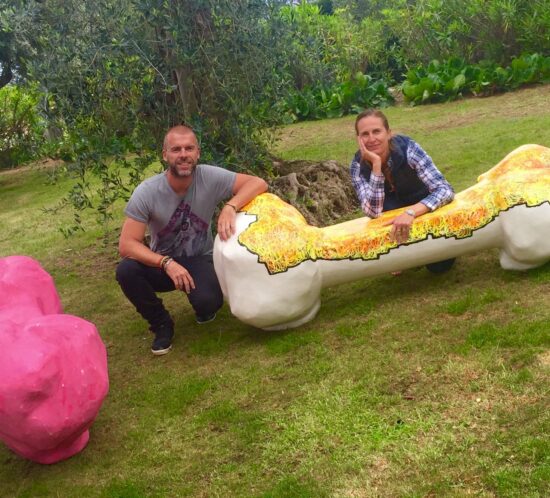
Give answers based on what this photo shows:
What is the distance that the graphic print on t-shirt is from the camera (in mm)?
3809

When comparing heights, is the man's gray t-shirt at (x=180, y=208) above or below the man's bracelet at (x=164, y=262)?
A: above

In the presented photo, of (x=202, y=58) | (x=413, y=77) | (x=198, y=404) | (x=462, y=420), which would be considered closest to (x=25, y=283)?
(x=198, y=404)

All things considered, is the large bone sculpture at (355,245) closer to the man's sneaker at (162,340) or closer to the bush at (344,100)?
the man's sneaker at (162,340)

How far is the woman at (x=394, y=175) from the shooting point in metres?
3.62

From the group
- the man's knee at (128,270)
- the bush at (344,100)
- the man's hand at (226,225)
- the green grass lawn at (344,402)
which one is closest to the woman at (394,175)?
the green grass lawn at (344,402)

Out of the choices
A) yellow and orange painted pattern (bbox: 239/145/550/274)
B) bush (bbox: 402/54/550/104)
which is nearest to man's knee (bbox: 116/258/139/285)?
yellow and orange painted pattern (bbox: 239/145/550/274)

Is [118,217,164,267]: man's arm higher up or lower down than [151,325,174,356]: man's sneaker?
higher up

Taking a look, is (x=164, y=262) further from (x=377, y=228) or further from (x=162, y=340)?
(x=377, y=228)

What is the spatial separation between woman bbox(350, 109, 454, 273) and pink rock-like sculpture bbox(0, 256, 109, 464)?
1692 mm

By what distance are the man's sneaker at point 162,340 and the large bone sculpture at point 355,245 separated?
1.70 ft

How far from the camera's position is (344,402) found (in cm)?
284

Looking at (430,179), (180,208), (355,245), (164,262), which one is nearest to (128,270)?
(164,262)

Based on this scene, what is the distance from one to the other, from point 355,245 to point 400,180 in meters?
0.58

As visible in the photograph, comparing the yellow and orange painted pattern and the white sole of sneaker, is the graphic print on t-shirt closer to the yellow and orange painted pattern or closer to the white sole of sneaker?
the yellow and orange painted pattern
